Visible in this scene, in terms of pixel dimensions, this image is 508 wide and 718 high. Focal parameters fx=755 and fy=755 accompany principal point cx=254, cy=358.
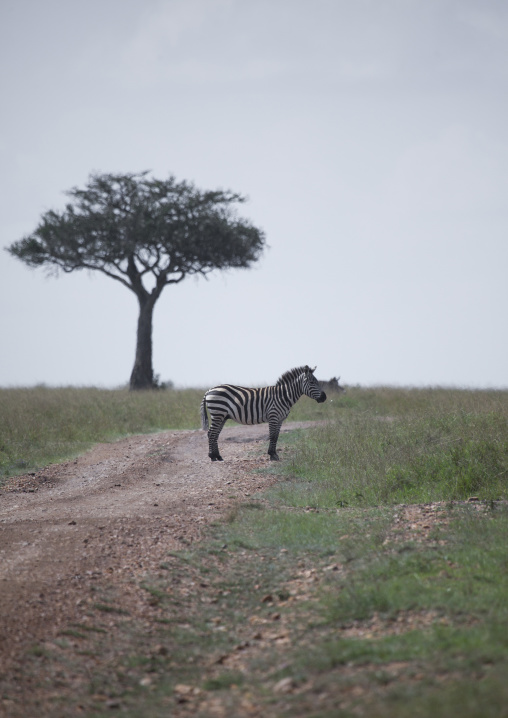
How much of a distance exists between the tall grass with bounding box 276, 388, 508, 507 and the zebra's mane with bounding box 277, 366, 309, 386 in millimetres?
1602

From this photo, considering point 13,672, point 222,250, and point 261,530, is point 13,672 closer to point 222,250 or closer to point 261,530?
point 261,530

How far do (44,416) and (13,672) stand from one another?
1822cm

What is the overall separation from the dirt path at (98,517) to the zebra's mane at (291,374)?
1.89 metres

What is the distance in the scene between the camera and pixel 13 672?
623 centimetres

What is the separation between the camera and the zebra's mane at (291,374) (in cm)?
1859

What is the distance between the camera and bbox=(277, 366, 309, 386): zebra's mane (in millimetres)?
18594

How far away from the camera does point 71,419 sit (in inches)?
930

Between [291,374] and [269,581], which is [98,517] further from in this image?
[291,374]

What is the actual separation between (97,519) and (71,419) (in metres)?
12.9

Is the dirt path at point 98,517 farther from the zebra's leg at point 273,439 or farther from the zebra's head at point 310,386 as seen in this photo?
the zebra's head at point 310,386

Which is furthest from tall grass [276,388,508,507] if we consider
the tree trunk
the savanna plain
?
the tree trunk

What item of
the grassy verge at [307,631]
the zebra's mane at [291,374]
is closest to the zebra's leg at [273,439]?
the zebra's mane at [291,374]

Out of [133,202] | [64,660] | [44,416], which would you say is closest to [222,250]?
[133,202]

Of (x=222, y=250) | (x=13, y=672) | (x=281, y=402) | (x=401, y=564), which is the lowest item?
(x=13, y=672)
